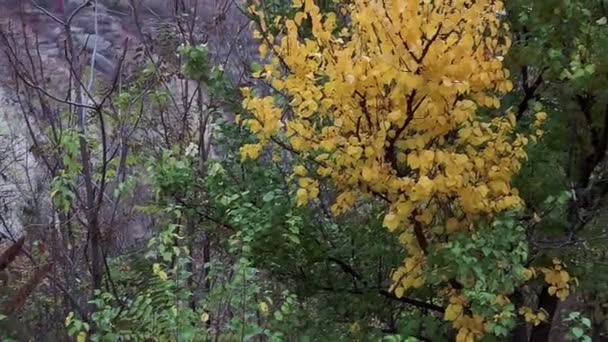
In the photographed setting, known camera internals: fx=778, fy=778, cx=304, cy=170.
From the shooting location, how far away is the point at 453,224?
3.62 meters

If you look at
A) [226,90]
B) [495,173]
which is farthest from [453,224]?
[226,90]

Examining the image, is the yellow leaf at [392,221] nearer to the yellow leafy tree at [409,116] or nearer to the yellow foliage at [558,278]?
the yellow leafy tree at [409,116]

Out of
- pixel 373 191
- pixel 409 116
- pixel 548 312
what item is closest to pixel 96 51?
pixel 373 191

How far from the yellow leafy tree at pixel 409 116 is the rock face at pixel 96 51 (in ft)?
6.01

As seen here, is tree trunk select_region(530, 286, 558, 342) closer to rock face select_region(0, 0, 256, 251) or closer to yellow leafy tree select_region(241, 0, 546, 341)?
yellow leafy tree select_region(241, 0, 546, 341)

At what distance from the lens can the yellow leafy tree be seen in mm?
3068

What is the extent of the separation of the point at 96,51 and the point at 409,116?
13.8 feet

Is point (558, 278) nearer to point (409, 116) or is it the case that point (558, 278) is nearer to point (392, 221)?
point (392, 221)

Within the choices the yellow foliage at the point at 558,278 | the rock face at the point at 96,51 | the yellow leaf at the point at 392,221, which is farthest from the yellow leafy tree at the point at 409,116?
the rock face at the point at 96,51

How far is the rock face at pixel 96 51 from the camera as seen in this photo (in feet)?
20.7

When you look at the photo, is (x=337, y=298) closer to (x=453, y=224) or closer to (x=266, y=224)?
(x=266, y=224)

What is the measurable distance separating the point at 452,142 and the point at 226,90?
1.68 m

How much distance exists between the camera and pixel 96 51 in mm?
6766

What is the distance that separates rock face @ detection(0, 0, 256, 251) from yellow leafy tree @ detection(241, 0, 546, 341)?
183 centimetres
